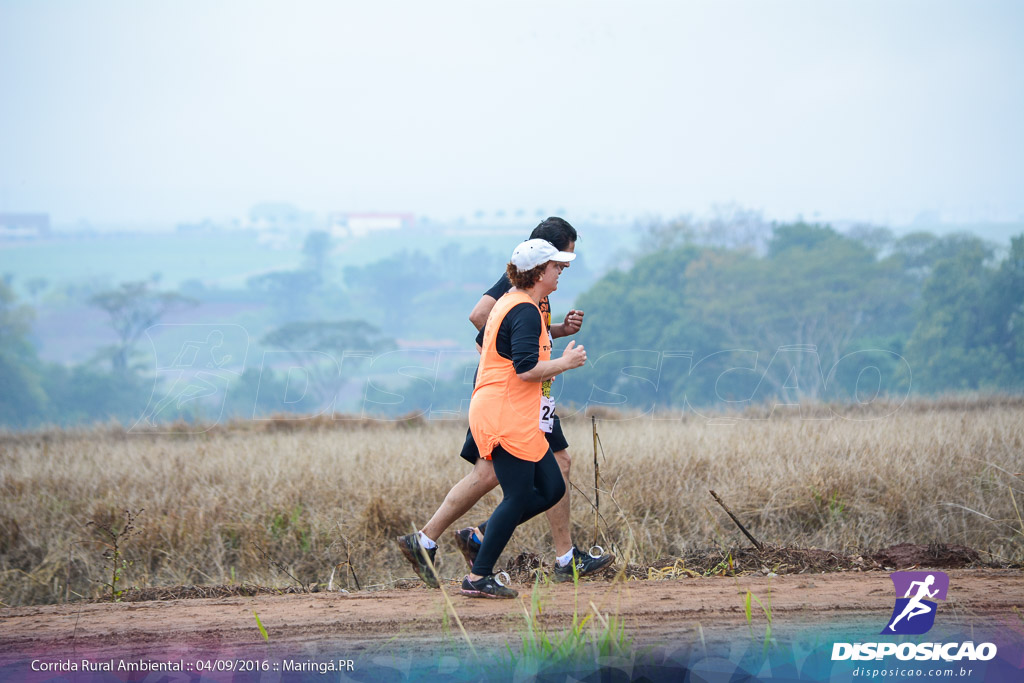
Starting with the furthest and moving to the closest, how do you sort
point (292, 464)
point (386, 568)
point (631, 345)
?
point (631, 345) → point (292, 464) → point (386, 568)

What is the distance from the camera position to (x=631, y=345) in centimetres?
5769

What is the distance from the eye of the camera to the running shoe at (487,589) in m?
4.91

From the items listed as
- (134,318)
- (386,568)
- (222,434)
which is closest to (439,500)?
(386,568)

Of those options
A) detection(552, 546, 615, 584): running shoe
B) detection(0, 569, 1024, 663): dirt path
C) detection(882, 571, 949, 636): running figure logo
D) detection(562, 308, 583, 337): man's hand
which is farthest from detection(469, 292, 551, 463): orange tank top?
detection(882, 571, 949, 636): running figure logo

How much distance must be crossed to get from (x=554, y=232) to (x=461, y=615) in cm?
216

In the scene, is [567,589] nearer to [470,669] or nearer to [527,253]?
[470,669]

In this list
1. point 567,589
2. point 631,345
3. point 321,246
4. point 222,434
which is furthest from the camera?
point 321,246

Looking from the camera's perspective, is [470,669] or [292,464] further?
[292,464]

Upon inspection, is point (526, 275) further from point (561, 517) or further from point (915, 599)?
point (915, 599)

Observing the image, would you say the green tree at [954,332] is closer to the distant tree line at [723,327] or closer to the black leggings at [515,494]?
the distant tree line at [723,327]

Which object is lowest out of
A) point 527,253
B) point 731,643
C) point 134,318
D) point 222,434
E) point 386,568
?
point 134,318

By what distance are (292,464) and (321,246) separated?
280 feet

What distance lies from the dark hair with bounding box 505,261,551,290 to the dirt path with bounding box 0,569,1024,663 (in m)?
1.63

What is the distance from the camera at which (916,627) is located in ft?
14.6
